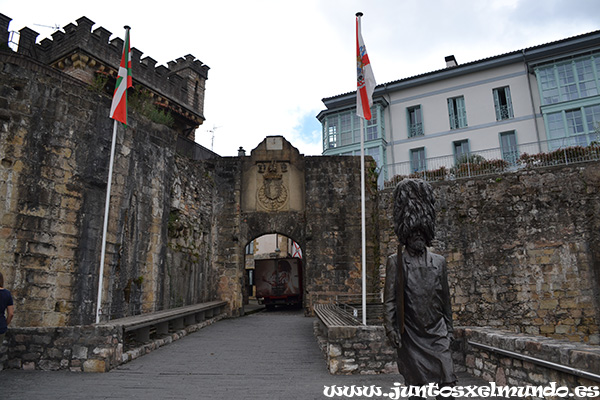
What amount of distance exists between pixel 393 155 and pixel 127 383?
19566 mm

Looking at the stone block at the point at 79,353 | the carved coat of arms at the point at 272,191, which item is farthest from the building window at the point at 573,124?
the stone block at the point at 79,353

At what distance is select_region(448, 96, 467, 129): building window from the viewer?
21456 mm

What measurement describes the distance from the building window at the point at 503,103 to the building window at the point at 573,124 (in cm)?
195

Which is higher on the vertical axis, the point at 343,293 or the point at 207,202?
the point at 207,202

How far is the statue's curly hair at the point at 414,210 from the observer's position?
3.10 meters

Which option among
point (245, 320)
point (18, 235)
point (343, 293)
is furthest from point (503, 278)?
point (18, 235)

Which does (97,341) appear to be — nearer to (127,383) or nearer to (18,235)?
(127,383)

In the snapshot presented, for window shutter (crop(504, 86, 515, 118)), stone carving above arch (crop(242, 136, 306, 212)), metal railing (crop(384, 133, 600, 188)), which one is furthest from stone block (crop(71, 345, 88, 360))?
window shutter (crop(504, 86, 515, 118))

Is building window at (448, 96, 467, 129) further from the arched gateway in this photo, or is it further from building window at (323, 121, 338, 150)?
the arched gateway

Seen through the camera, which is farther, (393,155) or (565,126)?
(393,155)

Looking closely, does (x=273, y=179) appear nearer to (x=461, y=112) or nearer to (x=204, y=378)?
(x=204, y=378)

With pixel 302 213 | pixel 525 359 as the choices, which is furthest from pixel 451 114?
pixel 525 359

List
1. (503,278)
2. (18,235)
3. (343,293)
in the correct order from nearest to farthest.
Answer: (18,235) < (503,278) < (343,293)

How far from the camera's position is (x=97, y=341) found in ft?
19.1
